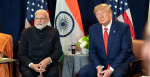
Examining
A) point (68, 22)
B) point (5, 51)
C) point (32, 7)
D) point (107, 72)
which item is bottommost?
point (107, 72)

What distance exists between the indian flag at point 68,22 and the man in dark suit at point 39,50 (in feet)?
2.19

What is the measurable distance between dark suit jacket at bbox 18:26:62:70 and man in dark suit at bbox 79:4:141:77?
2.06ft

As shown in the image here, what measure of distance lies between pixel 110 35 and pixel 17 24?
247cm

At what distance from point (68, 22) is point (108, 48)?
1383mm

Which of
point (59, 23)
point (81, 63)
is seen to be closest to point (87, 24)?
point (59, 23)

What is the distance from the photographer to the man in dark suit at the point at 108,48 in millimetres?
2381

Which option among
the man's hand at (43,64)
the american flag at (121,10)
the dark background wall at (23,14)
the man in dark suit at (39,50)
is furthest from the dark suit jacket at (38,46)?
the american flag at (121,10)

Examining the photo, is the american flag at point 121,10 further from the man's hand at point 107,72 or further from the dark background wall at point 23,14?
the man's hand at point 107,72

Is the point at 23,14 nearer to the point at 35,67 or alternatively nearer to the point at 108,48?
the point at 35,67

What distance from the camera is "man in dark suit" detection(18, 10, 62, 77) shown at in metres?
2.46

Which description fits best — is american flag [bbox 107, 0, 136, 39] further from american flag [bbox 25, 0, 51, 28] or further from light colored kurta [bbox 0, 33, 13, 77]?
light colored kurta [bbox 0, 33, 13, 77]

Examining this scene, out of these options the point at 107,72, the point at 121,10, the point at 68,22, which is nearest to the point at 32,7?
the point at 68,22

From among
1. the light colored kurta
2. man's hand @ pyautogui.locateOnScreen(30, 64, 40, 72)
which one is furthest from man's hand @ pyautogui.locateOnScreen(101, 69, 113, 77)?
the light colored kurta

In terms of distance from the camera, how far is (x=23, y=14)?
3.96 m
